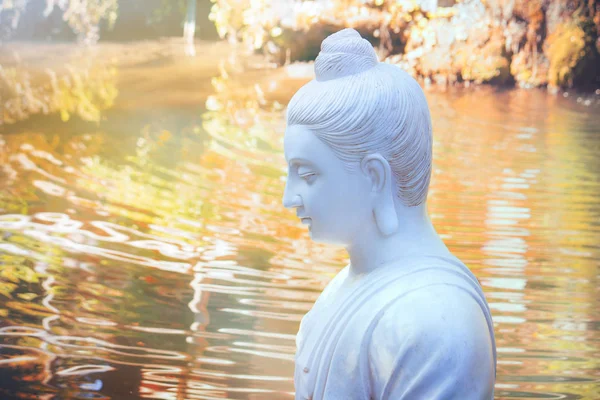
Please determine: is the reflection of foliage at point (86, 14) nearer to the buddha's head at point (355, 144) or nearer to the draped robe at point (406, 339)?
the buddha's head at point (355, 144)

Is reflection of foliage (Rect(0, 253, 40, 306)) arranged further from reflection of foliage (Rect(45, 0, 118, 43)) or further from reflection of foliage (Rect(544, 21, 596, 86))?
reflection of foliage (Rect(544, 21, 596, 86))

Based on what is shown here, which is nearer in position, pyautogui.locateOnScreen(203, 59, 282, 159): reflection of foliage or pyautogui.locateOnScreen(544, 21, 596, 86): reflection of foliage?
pyautogui.locateOnScreen(203, 59, 282, 159): reflection of foliage

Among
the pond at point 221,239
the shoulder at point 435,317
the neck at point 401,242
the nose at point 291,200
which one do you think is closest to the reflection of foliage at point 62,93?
the pond at point 221,239

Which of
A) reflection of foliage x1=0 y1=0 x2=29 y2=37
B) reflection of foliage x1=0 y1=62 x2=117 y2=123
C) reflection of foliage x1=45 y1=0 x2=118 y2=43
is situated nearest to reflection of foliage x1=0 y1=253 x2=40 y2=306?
reflection of foliage x1=0 y1=62 x2=117 y2=123

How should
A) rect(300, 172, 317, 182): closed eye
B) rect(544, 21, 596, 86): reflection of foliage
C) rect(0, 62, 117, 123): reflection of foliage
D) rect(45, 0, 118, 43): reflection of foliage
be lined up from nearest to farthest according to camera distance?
rect(300, 172, 317, 182): closed eye, rect(0, 62, 117, 123): reflection of foliage, rect(544, 21, 596, 86): reflection of foliage, rect(45, 0, 118, 43): reflection of foliage

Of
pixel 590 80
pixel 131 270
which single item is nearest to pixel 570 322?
pixel 131 270

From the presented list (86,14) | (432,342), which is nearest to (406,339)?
(432,342)

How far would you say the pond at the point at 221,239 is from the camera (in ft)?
13.1

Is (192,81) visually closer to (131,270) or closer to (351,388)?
(131,270)

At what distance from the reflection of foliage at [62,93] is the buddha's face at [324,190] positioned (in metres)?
6.72

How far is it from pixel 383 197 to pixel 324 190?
146 mm

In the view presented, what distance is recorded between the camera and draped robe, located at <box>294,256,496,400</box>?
1.79 metres

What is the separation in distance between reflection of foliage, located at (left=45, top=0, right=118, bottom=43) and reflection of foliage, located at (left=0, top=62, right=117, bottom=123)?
0.78 meters

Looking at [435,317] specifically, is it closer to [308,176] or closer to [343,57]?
[308,176]
